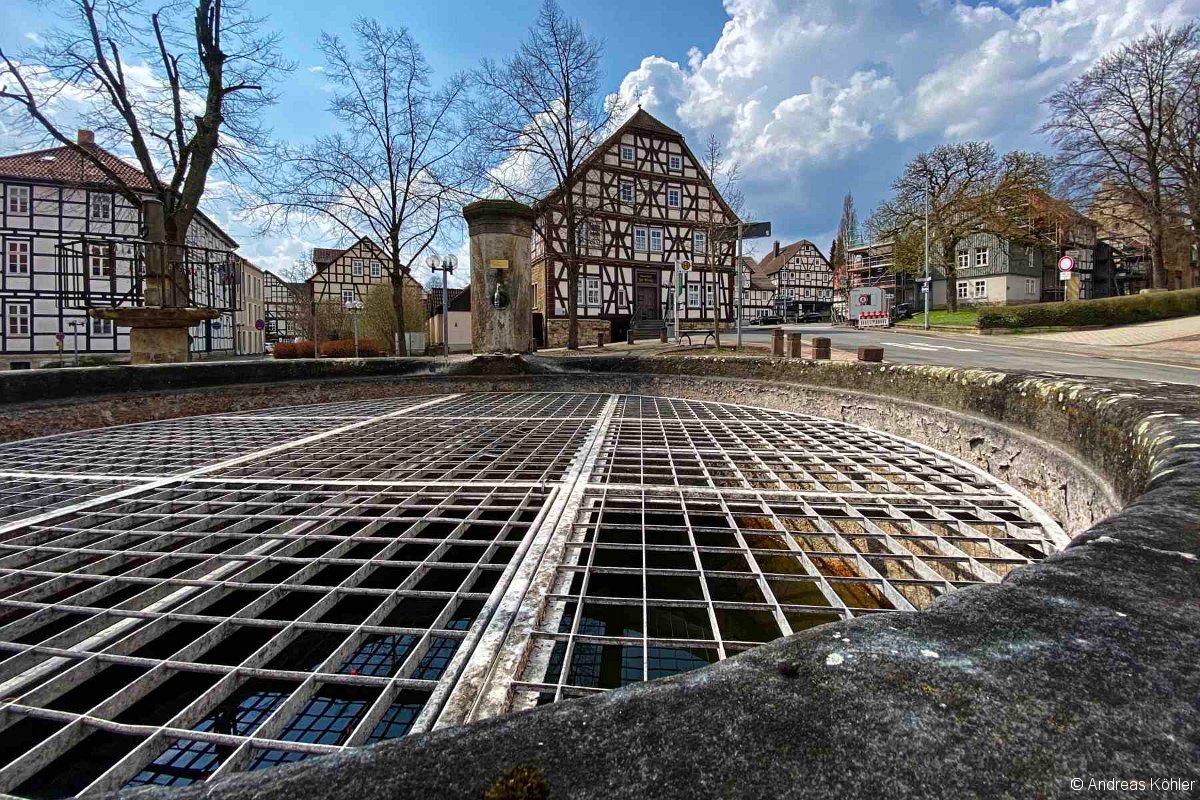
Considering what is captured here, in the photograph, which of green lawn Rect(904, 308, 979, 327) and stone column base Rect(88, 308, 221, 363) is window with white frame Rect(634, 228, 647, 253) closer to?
green lawn Rect(904, 308, 979, 327)

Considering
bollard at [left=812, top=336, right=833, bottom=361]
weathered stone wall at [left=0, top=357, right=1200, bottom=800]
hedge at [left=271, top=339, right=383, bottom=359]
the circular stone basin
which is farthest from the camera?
hedge at [left=271, top=339, right=383, bottom=359]

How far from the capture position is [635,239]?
30188mm

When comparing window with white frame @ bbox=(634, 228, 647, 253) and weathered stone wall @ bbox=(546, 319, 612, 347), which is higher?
window with white frame @ bbox=(634, 228, 647, 253)

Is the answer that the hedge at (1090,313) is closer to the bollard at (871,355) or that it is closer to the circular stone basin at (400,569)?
the bollard at (871,355)

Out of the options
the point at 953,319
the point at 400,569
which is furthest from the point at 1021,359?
the point at 953,319

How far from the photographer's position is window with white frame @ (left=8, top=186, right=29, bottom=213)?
2505 centimetres

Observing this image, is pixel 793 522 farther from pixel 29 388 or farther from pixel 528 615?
pixel 29 388

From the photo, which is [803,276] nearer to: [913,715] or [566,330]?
[566,330]

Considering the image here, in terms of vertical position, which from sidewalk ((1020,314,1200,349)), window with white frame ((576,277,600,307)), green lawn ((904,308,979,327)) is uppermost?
window with white frame ((576,277,600,307))

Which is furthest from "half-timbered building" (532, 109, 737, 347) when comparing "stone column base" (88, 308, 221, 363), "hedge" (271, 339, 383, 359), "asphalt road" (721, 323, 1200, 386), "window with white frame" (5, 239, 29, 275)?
"window with white frame" (5, 239, 29, 275)

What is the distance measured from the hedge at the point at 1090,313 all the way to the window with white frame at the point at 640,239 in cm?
1579

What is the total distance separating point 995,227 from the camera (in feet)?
106

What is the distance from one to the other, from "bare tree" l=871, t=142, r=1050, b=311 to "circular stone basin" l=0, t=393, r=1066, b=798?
32715 mm

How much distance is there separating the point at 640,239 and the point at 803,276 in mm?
38619
